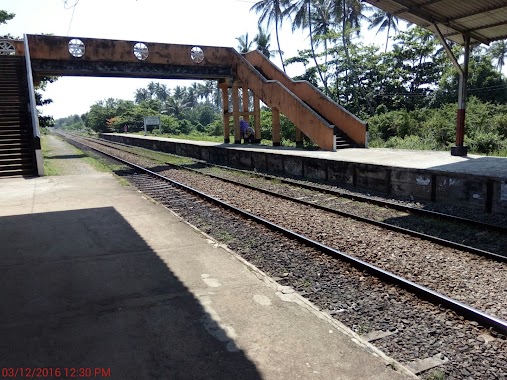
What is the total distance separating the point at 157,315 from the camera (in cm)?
367

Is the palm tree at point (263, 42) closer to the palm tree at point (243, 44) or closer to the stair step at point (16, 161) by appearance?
the palm tree at point (243, 44)

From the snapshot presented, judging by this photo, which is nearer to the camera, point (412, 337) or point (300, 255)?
point (412, 337)

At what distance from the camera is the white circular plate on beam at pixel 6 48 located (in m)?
19.7

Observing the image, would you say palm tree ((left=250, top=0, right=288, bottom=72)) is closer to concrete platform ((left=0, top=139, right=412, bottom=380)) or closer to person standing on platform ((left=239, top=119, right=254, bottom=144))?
person standing on platform ((left=239, top=119, right=254, bottom=144))

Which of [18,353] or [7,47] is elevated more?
[7,47]

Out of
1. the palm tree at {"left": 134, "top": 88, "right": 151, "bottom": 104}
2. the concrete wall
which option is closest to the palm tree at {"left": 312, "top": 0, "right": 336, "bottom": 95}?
the concrete wall

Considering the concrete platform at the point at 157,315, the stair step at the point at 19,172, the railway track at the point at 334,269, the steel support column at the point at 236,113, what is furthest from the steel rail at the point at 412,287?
the steel support column at the point at 236,113

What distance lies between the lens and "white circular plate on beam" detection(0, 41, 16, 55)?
19692 millimetres

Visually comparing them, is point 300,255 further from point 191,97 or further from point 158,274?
point 191,97

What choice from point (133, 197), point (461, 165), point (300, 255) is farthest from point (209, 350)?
point (461, 165)

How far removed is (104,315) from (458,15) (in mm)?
11255

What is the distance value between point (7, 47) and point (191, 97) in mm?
83660

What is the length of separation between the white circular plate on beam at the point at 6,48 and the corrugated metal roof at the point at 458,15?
17.8 m

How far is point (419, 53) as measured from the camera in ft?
107
